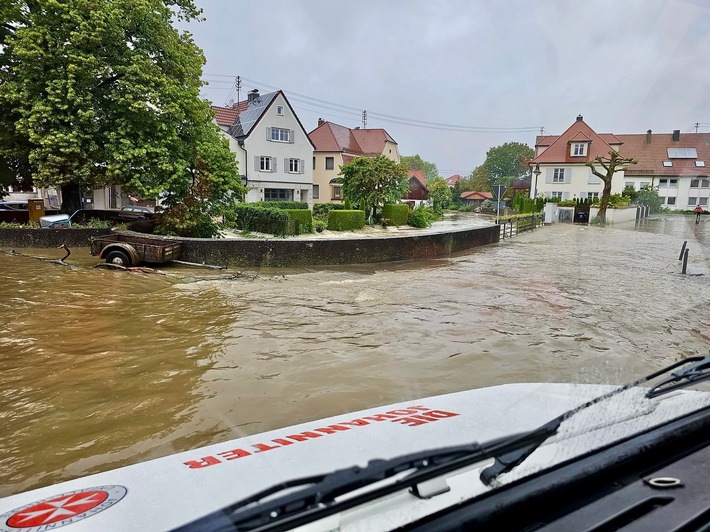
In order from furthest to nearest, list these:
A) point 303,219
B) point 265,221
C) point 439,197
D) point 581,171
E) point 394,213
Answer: point 439,197, point 394,213, point 581,171, point 303,219, point 265,221

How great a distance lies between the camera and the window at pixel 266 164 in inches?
1435

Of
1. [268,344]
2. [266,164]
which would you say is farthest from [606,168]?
[266,164]

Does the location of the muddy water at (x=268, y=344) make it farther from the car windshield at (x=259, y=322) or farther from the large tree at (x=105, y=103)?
the large tree at (x=105, y=103)

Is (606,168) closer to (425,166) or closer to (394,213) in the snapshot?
(394,213)

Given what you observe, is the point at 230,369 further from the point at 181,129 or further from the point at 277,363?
the point at 181,129

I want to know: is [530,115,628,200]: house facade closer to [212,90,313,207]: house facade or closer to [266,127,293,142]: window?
[212,90,313,207]: house facade

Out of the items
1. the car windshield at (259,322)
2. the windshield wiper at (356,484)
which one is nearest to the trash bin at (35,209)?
the car windshield at (259,322)

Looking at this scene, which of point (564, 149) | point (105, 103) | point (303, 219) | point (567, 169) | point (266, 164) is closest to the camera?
point (105, 103)

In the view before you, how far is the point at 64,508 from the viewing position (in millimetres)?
1187

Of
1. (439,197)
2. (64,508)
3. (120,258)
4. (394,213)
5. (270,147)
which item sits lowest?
(120,258)

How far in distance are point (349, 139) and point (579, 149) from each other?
29497mm

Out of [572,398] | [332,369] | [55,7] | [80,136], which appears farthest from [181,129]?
[572,398]

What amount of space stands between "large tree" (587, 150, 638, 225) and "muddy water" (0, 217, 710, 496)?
6399 mm

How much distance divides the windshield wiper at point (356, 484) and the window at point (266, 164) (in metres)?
36.9
